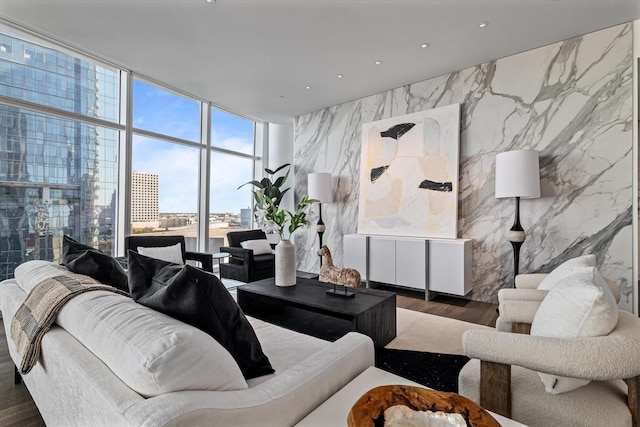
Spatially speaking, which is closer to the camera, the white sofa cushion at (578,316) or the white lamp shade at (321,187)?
the white sofa cushion at (578,316)

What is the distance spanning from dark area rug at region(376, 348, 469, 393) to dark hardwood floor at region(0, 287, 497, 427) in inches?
39.7

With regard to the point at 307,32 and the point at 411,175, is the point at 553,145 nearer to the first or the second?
the point at 411,175

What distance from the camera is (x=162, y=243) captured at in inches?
151

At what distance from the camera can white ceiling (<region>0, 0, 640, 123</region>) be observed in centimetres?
273

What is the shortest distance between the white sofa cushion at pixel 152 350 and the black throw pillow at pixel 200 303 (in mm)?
55

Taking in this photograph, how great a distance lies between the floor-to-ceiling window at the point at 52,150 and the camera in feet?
10.5

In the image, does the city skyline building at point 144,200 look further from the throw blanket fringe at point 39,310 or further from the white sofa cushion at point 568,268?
the white sofa cushion at point 568,268

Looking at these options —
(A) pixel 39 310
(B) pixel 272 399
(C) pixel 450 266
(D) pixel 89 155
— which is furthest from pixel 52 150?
(C) pixel 450 266

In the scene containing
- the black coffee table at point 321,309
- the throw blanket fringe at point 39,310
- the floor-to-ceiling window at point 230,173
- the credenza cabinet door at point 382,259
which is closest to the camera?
the throw blanket fringe at point 39,310

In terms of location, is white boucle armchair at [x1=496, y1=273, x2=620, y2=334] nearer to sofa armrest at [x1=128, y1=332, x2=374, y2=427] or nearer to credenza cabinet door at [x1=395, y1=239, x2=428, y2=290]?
sofa armrest at [x1=128, y1=332, x2=374, y2=427]

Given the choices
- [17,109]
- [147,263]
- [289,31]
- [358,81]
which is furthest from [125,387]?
[358,81]

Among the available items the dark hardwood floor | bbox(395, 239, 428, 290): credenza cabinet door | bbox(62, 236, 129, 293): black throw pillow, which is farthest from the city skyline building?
bbox(395, 239, 428, 290): credenza cabinet door

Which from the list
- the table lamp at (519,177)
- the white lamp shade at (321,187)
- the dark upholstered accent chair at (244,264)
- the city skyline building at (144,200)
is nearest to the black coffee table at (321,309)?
the dark upholstered accent chair at (244,264)

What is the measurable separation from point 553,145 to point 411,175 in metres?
1.60
